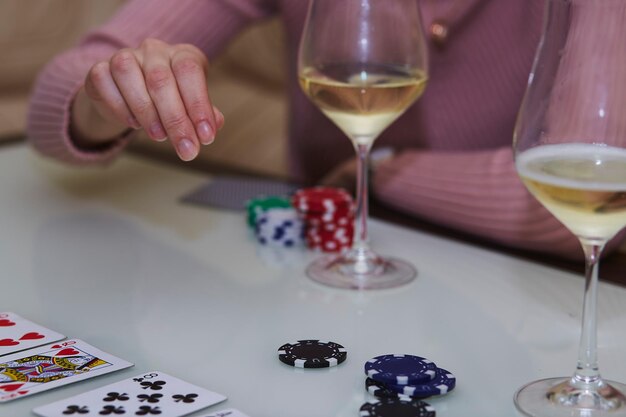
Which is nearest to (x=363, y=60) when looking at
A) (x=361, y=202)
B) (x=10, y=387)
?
(x=361, y=202)

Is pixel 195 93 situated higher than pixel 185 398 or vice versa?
pixel 195 93

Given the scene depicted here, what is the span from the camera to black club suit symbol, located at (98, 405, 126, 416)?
0.70 m

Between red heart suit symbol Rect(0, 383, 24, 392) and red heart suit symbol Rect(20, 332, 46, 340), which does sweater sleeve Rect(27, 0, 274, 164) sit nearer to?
red heart suit symbol Rect(20, 332, 46, 340)

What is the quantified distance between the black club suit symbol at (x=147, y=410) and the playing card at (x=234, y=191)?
2.05 ft

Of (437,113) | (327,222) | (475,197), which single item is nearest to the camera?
(327,222)

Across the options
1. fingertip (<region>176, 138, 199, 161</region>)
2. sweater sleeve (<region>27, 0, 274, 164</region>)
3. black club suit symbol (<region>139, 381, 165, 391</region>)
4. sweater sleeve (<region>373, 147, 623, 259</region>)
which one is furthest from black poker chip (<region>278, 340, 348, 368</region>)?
sweater sleeve (<region>27, 0, 274, 164</region>)

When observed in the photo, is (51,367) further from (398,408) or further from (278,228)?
(278,228)

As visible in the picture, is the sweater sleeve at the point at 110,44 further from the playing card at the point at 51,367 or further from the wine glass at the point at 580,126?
the wine glass at the point at 580,126

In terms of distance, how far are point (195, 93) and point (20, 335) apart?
301 millimetres

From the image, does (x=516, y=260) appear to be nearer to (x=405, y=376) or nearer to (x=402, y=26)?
(x=402, y=26)

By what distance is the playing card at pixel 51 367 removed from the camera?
0.75m

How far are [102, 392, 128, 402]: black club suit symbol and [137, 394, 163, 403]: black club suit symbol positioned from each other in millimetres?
11

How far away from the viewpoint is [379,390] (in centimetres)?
75

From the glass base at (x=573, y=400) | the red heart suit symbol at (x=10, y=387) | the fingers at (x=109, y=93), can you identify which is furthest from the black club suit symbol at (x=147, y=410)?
the fingers at (x=109, y=93)
